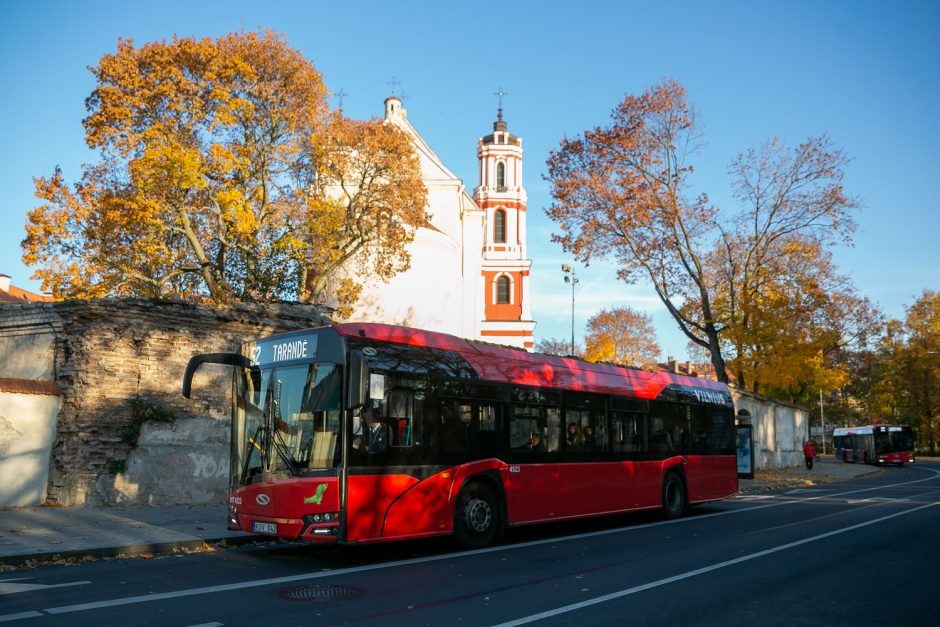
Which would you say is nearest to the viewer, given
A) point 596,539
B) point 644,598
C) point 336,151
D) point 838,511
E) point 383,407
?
point 644,598

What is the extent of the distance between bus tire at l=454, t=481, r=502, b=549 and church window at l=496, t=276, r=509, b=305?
59.9 metres

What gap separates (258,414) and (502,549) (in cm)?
416

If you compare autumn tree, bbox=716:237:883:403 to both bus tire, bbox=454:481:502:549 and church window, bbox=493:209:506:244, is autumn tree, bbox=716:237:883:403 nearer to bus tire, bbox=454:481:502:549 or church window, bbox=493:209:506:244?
bus tire, bbox=454:481:502:549

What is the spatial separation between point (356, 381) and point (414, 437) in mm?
1886

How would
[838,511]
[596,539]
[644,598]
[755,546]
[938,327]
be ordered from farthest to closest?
1. [938,327]
2. [838,511]
3. [596,539]
4. [755,546]
5. [644,598]

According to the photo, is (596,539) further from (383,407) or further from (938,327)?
(938,327)

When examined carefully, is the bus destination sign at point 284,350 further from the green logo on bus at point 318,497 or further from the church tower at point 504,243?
the church tower at point 504,243

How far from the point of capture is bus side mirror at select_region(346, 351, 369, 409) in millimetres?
9203

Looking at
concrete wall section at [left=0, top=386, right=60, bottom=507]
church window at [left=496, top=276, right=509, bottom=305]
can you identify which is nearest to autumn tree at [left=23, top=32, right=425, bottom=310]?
concrete wall section at [left=0, top=386, right=60, bottom=507]

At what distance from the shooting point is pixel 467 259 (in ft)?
186

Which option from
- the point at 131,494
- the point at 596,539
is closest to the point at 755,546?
the point at 596,539

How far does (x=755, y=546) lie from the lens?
11516 millimetres

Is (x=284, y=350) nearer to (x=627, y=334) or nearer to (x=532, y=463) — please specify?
(x=532, y=463)

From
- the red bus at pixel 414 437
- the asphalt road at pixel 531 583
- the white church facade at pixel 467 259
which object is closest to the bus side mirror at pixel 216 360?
the red bus at pixel 414 437
